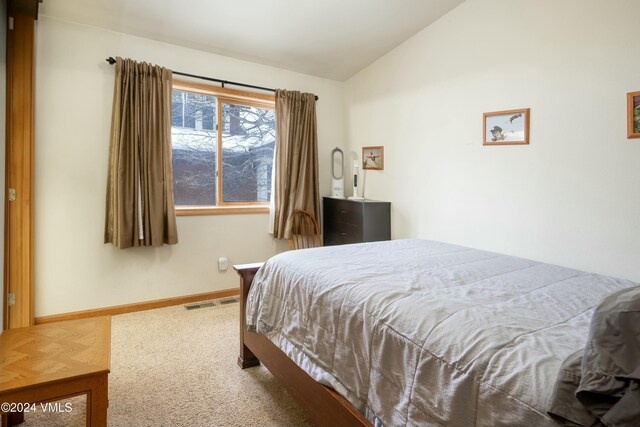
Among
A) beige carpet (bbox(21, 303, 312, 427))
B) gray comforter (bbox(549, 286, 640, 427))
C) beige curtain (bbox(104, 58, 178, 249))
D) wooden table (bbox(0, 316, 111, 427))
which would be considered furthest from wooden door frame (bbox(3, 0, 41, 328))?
gray comforter (bbox(549, 286, 640, 427))

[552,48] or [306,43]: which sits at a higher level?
[306,43]

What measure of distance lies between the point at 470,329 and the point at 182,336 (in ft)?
7.24

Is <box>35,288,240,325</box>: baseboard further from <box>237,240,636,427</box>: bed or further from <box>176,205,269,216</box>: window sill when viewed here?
<box>237,240,636,427</box>: bed

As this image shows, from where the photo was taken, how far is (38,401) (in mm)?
1204

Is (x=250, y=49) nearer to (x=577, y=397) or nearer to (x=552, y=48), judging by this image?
(x=552, y=48)

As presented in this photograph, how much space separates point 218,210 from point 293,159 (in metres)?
0.92

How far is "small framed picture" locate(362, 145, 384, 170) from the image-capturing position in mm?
3727

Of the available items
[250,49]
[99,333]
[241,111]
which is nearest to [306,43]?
[250,49]

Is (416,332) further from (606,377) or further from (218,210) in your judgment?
(218,210)

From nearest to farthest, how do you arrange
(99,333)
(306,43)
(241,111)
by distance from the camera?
(99,333)
(306,43)
(241,111)

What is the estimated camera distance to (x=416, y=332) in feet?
3.63

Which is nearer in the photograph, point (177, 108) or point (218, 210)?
point (177, 108)

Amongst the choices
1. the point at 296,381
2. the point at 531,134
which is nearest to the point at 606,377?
the point at 296,381

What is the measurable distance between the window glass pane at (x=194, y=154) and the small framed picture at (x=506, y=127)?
7.99ft
